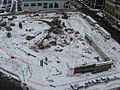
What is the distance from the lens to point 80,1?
56469 millimetres

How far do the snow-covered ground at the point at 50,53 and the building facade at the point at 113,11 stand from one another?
4.90m

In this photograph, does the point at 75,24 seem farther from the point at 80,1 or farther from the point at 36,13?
the point at 80,1

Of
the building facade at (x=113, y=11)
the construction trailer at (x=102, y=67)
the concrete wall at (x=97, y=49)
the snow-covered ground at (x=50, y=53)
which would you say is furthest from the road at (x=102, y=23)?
the construction trailer at (x=102, y=67)

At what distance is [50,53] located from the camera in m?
33.8

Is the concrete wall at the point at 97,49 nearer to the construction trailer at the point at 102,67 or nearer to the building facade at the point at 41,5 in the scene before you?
the construction trailer at the point at 102,67

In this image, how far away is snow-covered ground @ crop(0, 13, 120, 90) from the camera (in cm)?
2845

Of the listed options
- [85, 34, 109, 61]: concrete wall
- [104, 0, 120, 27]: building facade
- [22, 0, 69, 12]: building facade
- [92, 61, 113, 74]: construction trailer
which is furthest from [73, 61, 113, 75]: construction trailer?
[22, 0, 69, 12]: building facade

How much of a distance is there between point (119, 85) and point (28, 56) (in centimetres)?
1197

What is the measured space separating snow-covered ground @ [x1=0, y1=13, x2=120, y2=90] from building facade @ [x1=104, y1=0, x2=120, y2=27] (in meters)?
4.90

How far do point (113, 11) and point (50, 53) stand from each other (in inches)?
719

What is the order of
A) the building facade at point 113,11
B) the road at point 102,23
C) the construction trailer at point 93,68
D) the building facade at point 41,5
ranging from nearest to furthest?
the construction trailer at point 93,68 → the road at point 102,23 → the building facade at point 113,11 → the building facade at point 41,5

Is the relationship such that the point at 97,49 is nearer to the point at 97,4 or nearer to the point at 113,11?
the point at 113,11

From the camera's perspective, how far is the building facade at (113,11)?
45.0 metres

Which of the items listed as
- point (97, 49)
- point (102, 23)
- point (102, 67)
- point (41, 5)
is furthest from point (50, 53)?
point (41, 5)
